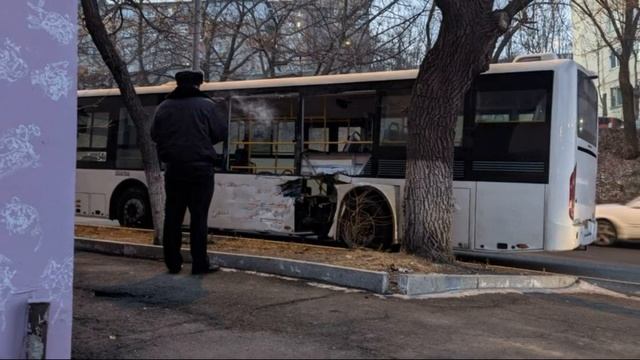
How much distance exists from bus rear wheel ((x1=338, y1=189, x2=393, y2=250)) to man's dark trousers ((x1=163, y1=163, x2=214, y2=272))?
3.70 meters

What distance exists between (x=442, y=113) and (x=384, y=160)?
2.67m

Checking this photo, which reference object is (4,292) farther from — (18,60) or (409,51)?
(409,51)

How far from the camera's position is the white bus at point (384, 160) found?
31.7 ft

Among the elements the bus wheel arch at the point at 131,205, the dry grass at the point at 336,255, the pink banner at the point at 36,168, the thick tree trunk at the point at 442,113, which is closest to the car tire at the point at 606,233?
the dry grass at the point at 336,255

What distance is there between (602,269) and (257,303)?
824cm

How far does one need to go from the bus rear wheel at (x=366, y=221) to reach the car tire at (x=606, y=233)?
7.97 m

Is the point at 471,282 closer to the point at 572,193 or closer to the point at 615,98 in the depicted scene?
the point at 572,193

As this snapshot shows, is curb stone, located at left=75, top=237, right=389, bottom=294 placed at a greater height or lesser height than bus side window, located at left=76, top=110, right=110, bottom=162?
lesser

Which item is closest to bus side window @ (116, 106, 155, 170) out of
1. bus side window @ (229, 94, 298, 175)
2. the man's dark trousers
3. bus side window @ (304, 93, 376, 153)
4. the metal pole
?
bus side window @ (229, 94, 298, 175)

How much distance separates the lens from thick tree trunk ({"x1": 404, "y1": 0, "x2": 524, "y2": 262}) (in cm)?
801

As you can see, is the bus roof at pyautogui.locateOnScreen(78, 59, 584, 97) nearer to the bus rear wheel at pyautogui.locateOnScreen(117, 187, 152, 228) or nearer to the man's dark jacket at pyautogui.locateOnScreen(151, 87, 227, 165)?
the bus rear wheel at pyautogui.locateOnScreen(117, 187, 152, 228)

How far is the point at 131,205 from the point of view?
12.9 metres

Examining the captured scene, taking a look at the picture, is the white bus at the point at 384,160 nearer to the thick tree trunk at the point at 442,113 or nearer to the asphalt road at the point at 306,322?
the thick tree trunk at the point at 442,113

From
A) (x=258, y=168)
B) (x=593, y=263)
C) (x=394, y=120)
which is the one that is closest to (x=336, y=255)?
(x=394, y=120)
